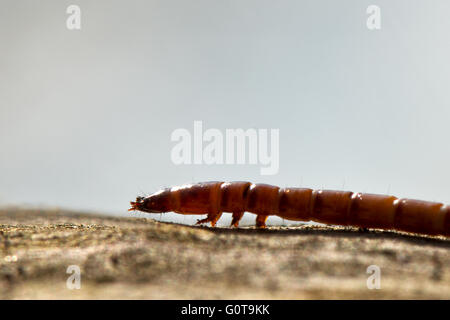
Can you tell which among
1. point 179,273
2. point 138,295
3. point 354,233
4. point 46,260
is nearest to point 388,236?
point 354,233

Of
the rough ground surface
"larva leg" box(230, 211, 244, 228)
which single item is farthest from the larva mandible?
the rough ground surface

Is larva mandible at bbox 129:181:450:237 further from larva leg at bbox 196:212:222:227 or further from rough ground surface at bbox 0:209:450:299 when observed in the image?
rough ground surface at bbox 0:209:450:299

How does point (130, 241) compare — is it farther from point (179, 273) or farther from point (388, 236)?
point (388, 236)

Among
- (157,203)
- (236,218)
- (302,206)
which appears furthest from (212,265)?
(157,203)

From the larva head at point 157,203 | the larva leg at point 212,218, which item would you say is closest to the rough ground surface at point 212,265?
the larva leg at point 212,218

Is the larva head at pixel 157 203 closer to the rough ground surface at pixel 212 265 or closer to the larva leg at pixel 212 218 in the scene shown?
the larva leg at pixel 212 218

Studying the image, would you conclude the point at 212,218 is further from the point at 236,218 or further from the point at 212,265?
the point at 212,265

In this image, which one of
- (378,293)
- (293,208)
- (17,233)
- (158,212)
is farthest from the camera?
(158,212)
